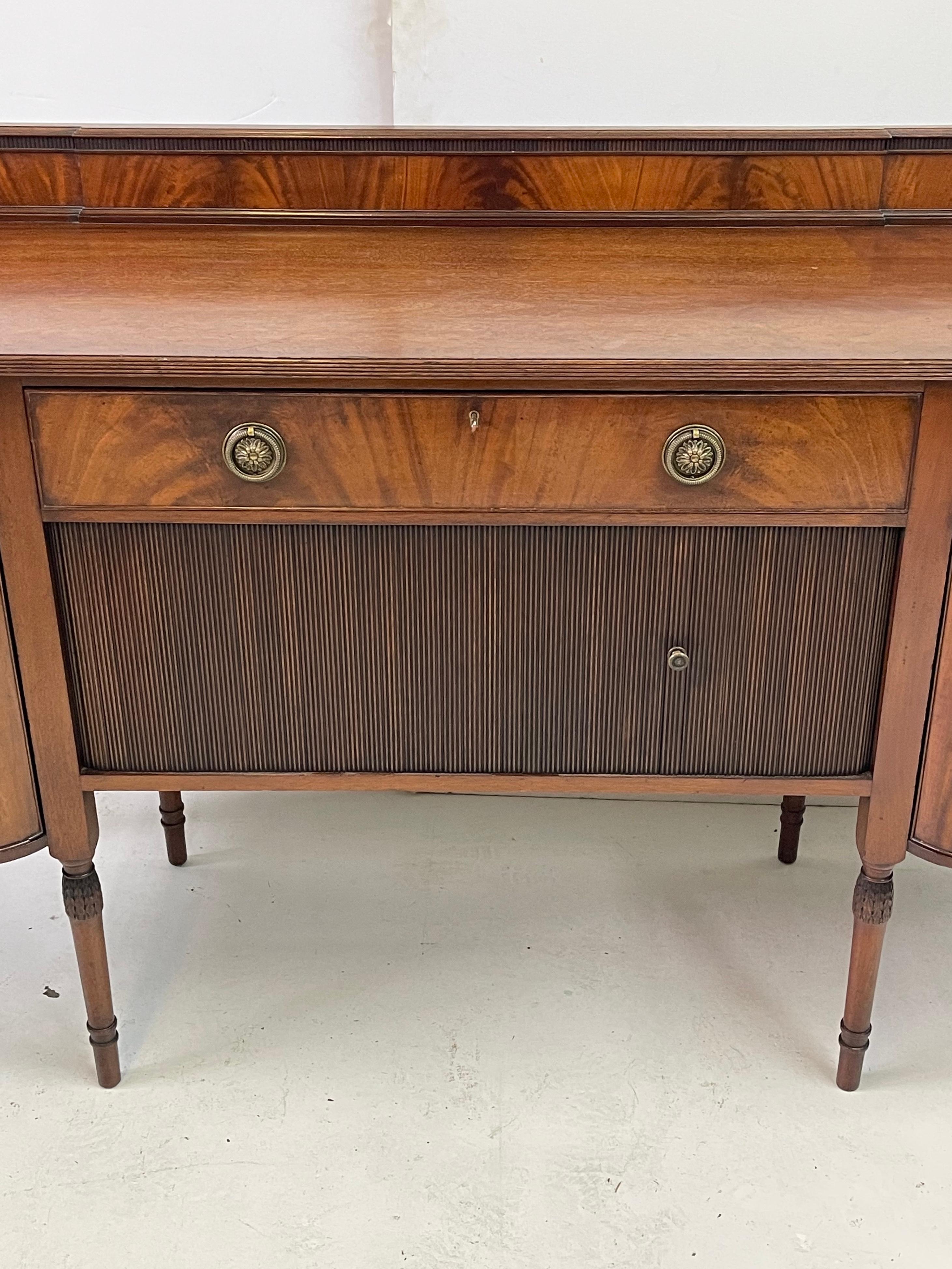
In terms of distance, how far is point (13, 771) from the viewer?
119cm

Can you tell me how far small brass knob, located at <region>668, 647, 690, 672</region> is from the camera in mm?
1140

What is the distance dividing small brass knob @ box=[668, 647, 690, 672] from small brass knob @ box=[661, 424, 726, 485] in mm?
177

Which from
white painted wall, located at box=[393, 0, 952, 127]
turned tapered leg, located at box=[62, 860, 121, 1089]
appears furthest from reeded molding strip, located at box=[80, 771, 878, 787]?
white painted wall, located at box=[393, 0, 952, 127]

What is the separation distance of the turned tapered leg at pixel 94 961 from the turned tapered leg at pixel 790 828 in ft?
3.11

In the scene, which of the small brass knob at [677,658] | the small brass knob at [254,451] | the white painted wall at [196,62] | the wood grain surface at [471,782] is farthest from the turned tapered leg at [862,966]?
the white painted wall at [196,62]

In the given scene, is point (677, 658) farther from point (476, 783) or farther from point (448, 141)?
point (448, 141)

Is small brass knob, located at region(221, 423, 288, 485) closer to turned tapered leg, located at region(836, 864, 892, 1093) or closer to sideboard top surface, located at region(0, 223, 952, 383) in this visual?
sideboard top surface, located at region(0, 223, 952, 383)

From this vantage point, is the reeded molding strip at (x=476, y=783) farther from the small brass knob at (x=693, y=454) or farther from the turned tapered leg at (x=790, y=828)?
the turned tapered leg at (x=790, y=828)

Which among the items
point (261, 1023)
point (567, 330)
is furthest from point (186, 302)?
point (261, 1023)

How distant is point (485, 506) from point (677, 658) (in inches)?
9.5

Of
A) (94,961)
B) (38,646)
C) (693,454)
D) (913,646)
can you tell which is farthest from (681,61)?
(94,961)

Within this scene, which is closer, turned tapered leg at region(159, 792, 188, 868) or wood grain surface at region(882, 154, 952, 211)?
wood grain surface at region(882, 154, 952, 211)

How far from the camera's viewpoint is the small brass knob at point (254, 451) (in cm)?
104

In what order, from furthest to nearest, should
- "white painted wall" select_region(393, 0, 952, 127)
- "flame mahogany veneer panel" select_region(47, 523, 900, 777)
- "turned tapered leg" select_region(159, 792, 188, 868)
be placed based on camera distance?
"turned tapered leg" select_region(159, 792, 188, 868), "white painted wall" select_region(393, 0, 952, 127), "flame mahogany veneer panel" select_region(47, 523, 900, 777)
